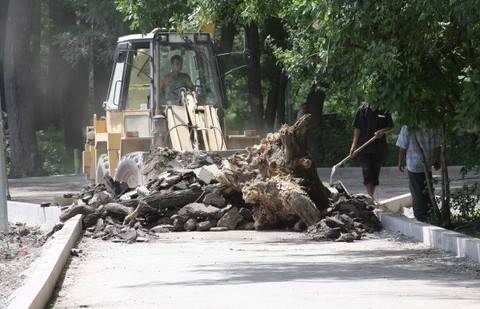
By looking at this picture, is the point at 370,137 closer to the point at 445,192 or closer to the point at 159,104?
the point at 445,192

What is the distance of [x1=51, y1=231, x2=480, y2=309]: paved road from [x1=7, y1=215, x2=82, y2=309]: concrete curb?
0.16 meters

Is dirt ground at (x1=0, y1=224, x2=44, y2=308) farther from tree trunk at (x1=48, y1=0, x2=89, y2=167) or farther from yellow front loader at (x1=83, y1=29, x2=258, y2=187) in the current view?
tree trunk at (x1=48, y1=0, x2=89, y2=167)

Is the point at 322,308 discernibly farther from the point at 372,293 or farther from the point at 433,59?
the point at 433,59


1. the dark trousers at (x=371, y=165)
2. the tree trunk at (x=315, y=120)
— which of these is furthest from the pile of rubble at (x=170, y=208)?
the tree trunk at (x=315, y=120)

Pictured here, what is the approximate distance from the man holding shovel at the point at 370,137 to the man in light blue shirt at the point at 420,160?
1.98 meters

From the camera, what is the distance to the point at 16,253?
580 inches

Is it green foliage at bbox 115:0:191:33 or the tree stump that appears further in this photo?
green foliage at bbox 115:0:191:33

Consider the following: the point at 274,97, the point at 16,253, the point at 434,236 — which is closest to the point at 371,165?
the point at 434,236

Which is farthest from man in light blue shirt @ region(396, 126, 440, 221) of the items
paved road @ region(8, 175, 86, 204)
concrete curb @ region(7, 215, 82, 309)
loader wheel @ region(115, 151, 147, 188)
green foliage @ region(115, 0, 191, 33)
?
paved road @ region(8, 175, 86, 204)

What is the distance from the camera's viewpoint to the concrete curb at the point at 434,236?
12.4 m

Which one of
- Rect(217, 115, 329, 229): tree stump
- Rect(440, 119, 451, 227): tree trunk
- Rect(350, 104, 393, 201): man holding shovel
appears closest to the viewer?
Rect(440, 119, 451, 227): tree trunk

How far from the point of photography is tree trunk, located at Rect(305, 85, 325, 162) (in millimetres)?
33781

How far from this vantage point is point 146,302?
9672 millimetres

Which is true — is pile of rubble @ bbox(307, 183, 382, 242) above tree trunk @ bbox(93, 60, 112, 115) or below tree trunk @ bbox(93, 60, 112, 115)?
below
